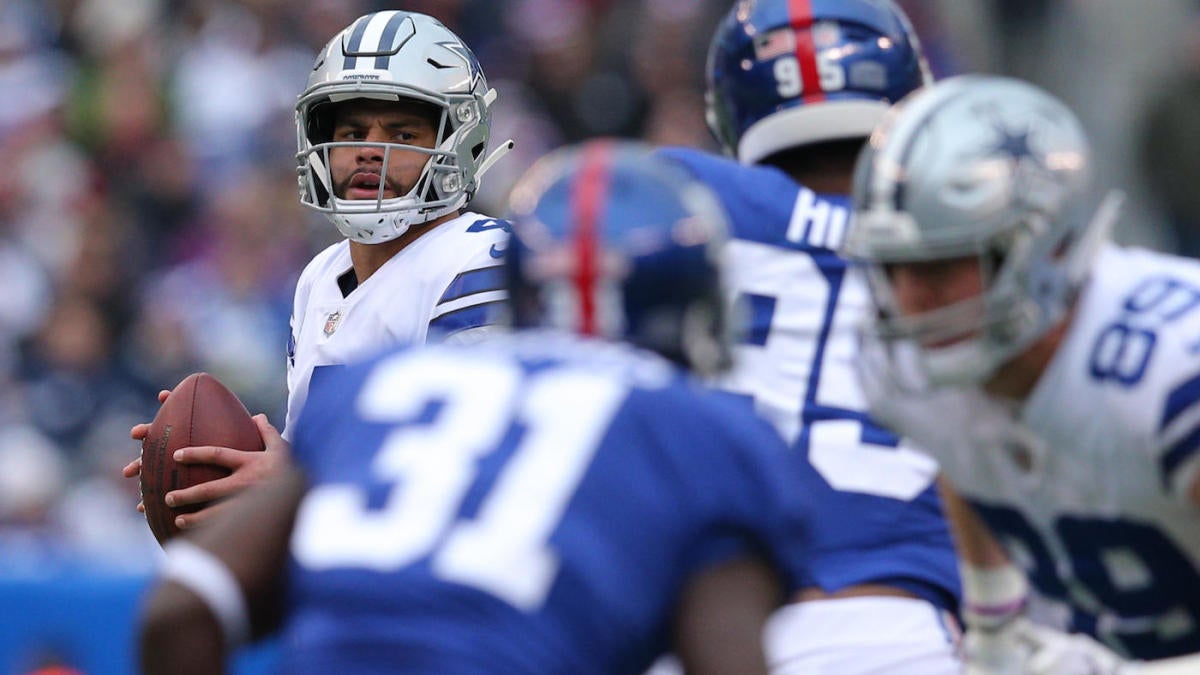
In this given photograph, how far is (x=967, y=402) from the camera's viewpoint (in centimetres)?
311

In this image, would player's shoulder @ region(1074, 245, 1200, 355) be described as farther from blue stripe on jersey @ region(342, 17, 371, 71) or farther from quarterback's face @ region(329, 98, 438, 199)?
blue stripe on jersey @ region(342, 17, 371, 71)

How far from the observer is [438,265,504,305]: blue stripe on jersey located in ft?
13.0

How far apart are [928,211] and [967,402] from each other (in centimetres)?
38

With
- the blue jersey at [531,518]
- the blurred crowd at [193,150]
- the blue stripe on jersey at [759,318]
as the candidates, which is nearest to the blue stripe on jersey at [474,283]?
the blue stripe on jersey at [759,318]

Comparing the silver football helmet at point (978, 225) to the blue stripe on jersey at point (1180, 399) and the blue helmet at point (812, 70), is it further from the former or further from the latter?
the blue helmet at point (812, 70)

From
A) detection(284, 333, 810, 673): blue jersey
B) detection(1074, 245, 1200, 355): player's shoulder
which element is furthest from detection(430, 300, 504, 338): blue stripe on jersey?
detection(284, 333, 810, 673): blue jersey

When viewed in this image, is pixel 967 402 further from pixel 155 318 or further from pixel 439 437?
pixel 155 318

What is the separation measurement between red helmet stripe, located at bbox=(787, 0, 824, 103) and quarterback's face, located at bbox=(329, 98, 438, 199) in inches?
33.0

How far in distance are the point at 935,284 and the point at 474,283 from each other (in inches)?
50.8

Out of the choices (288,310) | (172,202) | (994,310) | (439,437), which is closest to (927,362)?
(994,310)

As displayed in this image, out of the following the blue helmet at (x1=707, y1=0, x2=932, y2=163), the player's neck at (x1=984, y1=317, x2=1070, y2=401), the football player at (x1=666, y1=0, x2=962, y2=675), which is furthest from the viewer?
the blue helmet at (x1=707, y1=0, x2=932, y2=163)

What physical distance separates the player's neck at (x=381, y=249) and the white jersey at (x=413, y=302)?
0.02 meters

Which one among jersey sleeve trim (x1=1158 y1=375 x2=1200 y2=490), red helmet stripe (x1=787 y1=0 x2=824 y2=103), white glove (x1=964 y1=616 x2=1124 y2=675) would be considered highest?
red helmet stripe (x1=787 y1=0 x2=824 y2=103)

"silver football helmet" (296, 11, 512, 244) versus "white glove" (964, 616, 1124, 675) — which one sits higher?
"silver football helmet" (296, 11, 512, 244)
